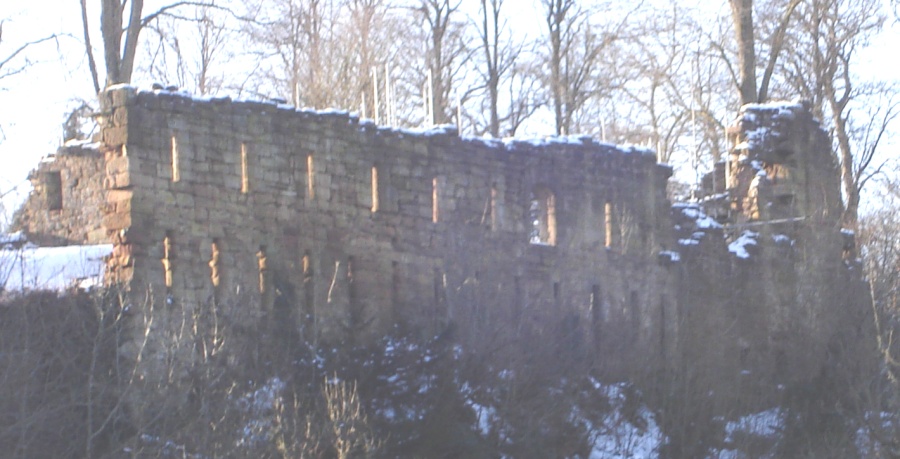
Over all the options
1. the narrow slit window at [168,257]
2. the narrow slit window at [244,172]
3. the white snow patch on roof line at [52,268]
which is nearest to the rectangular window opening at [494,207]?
the narrow slit window at [244,172]

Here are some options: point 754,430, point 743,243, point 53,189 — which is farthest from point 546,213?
point 53,189

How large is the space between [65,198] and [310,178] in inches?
195

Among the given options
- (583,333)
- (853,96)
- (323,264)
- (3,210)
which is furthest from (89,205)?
(853,96)

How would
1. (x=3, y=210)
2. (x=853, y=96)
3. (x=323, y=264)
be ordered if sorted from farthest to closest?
(x=853, y=96), (x=3, y=210), (x=323, y=264)

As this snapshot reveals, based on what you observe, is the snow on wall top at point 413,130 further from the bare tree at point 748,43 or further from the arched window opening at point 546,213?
the bare tree at point 748,43

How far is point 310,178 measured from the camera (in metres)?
22.8

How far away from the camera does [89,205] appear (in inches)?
997

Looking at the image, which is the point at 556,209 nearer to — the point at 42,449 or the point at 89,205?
the point at 89,205

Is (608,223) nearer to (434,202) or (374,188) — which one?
(434,202)

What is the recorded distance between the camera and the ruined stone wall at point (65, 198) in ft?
82.7

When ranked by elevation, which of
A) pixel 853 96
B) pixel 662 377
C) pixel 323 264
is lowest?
pixel 662 377

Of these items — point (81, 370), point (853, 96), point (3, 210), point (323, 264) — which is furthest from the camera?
point (853, 96)

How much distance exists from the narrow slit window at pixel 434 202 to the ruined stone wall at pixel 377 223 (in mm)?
35

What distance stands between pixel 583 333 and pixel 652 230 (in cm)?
285
